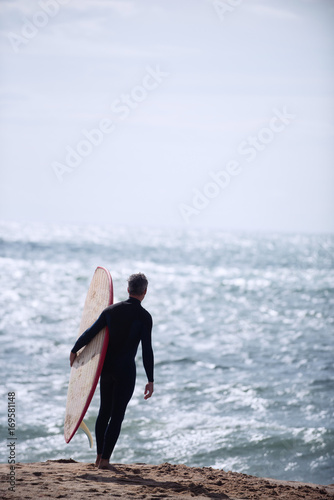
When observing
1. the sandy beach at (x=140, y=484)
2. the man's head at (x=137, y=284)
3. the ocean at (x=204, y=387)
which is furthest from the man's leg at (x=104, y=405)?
the ocean at (x=204, y=387)

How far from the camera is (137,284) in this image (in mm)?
4492

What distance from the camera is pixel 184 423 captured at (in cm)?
881

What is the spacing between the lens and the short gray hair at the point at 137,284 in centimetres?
449

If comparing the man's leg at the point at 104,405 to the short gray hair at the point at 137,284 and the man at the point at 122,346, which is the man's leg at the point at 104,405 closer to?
the man at the point at 122,346

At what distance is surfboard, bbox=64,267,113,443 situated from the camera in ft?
14.6

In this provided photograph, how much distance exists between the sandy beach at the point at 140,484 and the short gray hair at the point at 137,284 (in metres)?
1.42

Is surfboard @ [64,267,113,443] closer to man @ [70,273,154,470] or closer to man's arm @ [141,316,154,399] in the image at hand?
man @ [70,273,154,470]

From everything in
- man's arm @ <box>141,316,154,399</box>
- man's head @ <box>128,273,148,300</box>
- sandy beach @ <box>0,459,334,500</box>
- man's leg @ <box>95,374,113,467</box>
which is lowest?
sandy beach @ <box>0,459,334,500</box>

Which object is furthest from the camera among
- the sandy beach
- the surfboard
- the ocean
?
the ocean

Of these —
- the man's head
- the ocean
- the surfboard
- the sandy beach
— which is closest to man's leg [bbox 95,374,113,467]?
the surfboard

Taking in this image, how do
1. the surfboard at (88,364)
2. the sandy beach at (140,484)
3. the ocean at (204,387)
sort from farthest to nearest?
the ocean at (204,387) → the surfboard at (88,364) → the sandy beach at (140,484)

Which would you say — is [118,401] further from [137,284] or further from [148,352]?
[137,284]

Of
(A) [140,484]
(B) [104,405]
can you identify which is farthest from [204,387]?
(A) [140,484]

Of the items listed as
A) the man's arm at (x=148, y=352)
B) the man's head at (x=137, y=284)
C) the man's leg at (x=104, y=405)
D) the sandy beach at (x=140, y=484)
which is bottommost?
the sandy beach at (x=140, y=484)
